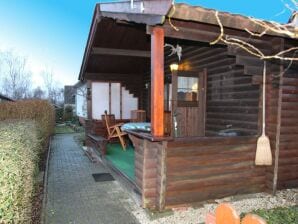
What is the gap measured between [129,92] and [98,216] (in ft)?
24.1

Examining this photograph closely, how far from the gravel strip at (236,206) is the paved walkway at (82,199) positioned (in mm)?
319

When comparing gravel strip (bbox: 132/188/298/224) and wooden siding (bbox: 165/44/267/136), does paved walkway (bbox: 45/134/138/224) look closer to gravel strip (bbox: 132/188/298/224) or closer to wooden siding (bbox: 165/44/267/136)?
gravel strip (bbox: 132/188/298/224)

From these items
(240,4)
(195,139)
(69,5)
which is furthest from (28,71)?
(195,139)

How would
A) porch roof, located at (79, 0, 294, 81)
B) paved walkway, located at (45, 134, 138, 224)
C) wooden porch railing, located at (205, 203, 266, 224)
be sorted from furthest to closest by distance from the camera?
paved walkway, located at (45, 134, 138, 224)
porch roof, located at (79, 0, 294, 81)
wooden porch railing, located at (205, 203, 266, 224)

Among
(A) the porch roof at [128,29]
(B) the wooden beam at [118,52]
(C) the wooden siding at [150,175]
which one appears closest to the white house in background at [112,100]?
(A) the porch roof at [128,29]

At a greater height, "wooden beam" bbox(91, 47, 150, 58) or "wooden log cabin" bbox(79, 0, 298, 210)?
"wooden beam" bbox(91, 47, 150, 58)

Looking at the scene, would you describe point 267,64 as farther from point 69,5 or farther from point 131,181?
point 69,5

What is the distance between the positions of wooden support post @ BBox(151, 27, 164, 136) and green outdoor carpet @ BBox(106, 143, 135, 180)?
1711 mm

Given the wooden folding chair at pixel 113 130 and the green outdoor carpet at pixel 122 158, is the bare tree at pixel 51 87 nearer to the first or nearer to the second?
the wooden folding chair at pixel 113 130

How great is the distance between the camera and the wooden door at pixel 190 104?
21.5 feet

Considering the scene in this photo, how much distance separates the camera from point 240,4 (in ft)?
25.1

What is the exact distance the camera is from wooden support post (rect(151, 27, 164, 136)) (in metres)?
4.07

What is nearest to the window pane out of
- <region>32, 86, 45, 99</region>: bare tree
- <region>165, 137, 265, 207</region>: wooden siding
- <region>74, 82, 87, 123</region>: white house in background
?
<region>165, 137, 265, 207</region>: wooden siding

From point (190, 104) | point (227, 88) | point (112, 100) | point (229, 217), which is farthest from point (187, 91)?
point (112, 100)
